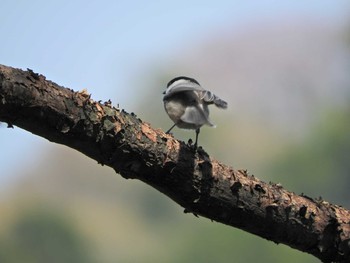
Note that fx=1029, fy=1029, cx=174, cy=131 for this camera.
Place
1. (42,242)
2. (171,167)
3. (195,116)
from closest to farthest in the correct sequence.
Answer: (171,167) < (195,116) < (42,242)

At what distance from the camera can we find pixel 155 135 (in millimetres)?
4719

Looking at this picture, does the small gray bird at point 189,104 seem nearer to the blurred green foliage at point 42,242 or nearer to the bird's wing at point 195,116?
the bird's wing at point 195,116

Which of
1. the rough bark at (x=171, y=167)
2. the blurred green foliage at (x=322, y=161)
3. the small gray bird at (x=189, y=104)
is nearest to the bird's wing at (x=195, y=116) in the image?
the small gray bird at (x=189, y=104)

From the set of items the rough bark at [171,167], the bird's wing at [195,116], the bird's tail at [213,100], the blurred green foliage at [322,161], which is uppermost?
the blurred green foliage at [322,161]

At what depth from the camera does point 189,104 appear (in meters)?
5.46

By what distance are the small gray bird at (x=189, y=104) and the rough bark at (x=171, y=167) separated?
50 centimetres

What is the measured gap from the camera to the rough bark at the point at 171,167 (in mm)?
4273

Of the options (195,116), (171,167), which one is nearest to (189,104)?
(195,116)

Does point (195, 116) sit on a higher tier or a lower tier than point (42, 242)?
lower

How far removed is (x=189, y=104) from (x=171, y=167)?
0.84 metres

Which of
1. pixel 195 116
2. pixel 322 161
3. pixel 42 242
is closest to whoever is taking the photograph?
pixel 195 116

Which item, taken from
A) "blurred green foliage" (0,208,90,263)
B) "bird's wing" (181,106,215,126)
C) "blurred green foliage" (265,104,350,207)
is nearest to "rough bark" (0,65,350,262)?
"bird's wing" (181,106,215,126)

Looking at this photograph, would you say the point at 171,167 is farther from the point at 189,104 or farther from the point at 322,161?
the point at 322,161

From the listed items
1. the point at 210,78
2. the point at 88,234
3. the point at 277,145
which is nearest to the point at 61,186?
the point at 277,145
